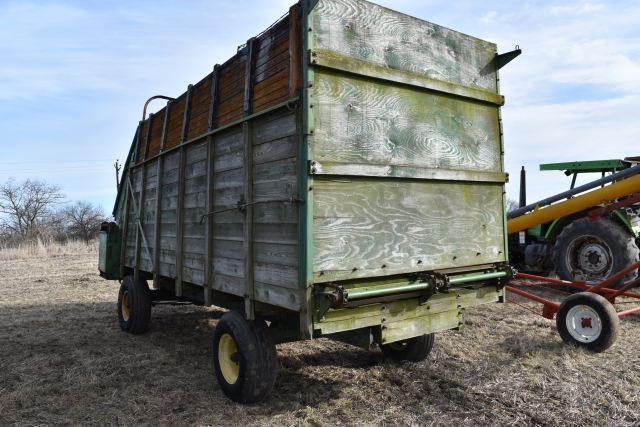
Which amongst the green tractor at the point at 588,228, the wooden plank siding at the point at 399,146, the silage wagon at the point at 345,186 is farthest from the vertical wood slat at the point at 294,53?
the green tractor at the point at 588,228

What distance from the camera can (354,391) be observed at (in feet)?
12.9

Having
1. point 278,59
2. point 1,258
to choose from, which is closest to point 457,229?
point 278,59

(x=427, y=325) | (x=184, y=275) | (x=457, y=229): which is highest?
(x=457, y=229)

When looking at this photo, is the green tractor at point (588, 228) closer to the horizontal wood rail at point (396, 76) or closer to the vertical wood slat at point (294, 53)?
the horizontal wood rail at point (396, 76)

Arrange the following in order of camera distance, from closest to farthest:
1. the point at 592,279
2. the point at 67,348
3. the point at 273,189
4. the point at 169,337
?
the point at 273,189 → the point at 67,348 → the point at 169,337 → the point at 592,279

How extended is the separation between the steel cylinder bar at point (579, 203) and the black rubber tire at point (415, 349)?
15.1ft

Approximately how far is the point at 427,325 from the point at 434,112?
5.62 ft

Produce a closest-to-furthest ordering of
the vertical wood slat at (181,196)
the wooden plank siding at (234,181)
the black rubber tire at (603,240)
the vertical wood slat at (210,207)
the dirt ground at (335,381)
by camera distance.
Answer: the wooden plank siding at (234,181) < the dirt ground at (335,381) < the vertical wood slat at (210,207) < the vertical wood slat at (181,196) < the black rubber tire at (603,240)

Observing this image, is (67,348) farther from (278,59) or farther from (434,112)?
(434,112)

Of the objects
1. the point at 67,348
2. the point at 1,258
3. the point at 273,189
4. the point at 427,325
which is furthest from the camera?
the point at 1,258

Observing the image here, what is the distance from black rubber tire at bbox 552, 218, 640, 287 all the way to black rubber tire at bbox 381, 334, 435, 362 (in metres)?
4.74

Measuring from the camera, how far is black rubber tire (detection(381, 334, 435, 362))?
455cm

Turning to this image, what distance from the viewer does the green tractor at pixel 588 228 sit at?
7633 mm

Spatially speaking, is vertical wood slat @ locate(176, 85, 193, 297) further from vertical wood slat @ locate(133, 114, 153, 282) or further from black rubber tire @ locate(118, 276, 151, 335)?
black rubber tire @ locate(118, 276, 151, 335)
